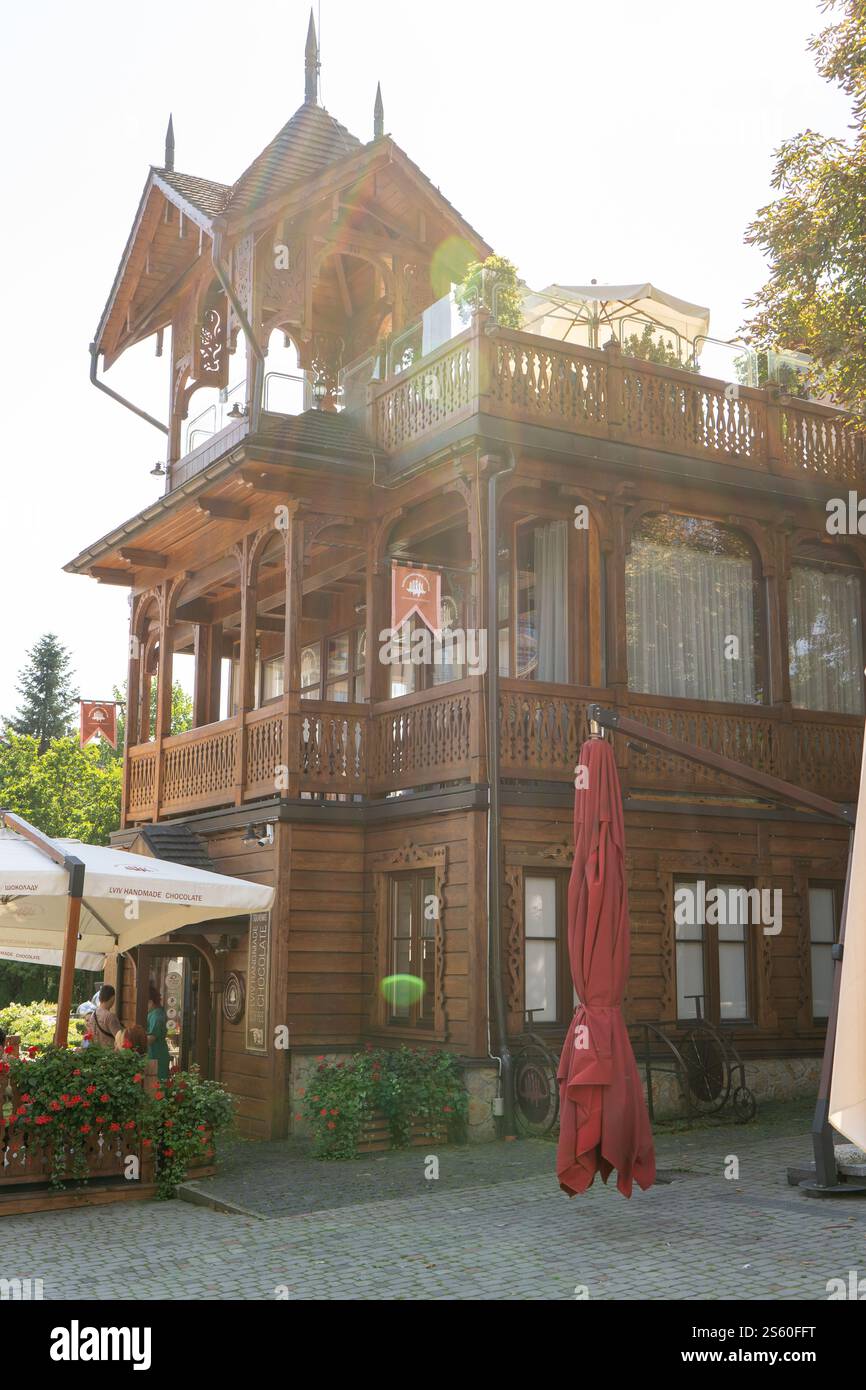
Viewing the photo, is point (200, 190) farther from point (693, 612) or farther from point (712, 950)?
point (712, 950)

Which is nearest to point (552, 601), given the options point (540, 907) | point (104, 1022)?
point (540, 907)

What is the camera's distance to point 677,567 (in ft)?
59.3

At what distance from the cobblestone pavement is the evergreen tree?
163 feet

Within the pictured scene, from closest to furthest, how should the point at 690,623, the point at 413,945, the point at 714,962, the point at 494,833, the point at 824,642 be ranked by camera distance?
the point at 494,833 → the point at 413,945 → the point at 714,962 → the point at 690,623 → the point at 824,642

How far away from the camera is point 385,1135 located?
14.4 m

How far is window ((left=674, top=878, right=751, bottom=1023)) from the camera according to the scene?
1672 cm

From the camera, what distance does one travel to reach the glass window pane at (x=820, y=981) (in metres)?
17.6

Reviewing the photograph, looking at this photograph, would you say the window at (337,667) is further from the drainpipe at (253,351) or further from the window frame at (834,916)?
the window frame at (834,916)

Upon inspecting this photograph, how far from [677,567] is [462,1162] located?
8209mm

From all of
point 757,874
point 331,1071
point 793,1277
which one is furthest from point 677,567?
point 793,1277

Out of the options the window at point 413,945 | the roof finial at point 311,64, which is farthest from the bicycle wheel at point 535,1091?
the roof finial at point 311,64

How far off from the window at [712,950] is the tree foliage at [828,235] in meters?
6.12

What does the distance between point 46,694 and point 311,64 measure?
44.4m

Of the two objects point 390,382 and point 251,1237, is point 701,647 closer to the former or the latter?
point 390,382
